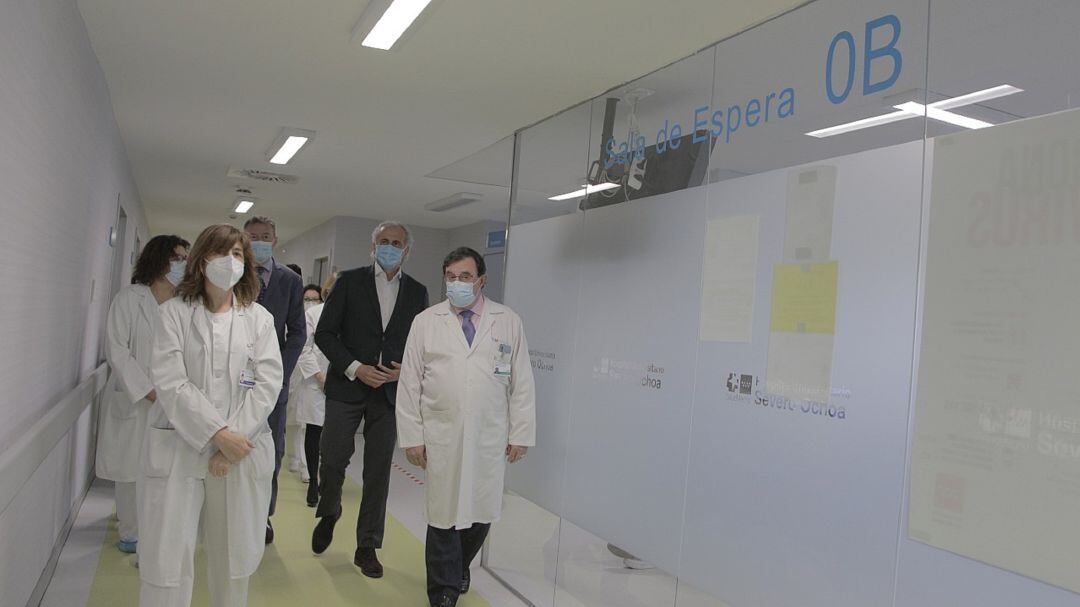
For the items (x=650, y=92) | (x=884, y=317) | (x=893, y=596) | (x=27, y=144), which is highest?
(x=650, y=92)

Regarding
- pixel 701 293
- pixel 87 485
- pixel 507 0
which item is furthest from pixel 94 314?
pixel 701 293

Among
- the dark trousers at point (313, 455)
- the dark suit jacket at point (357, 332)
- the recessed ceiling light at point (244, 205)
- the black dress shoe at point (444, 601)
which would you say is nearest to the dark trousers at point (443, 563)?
the black dress shoe at point (444, 601)

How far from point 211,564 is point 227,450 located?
50cm

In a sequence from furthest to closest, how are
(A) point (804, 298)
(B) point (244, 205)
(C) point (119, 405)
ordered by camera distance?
(B) point (244, 205) < (C) point (119, 405) < (A) point (804, 298)

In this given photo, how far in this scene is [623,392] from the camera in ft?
12.0

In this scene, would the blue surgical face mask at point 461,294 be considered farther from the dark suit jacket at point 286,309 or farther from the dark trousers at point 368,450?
the dark suit jacket at point 286,309

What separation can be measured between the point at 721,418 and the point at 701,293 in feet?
1.63

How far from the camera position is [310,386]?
6539 millimetres

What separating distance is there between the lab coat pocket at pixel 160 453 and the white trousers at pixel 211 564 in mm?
132

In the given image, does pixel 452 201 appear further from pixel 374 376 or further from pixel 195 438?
pixel 195 438

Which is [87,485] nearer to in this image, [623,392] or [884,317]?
[623,392]

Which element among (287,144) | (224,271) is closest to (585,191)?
(224,271)

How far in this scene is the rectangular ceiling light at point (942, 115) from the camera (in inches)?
82.9

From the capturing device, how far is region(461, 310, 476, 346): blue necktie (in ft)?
12.8
